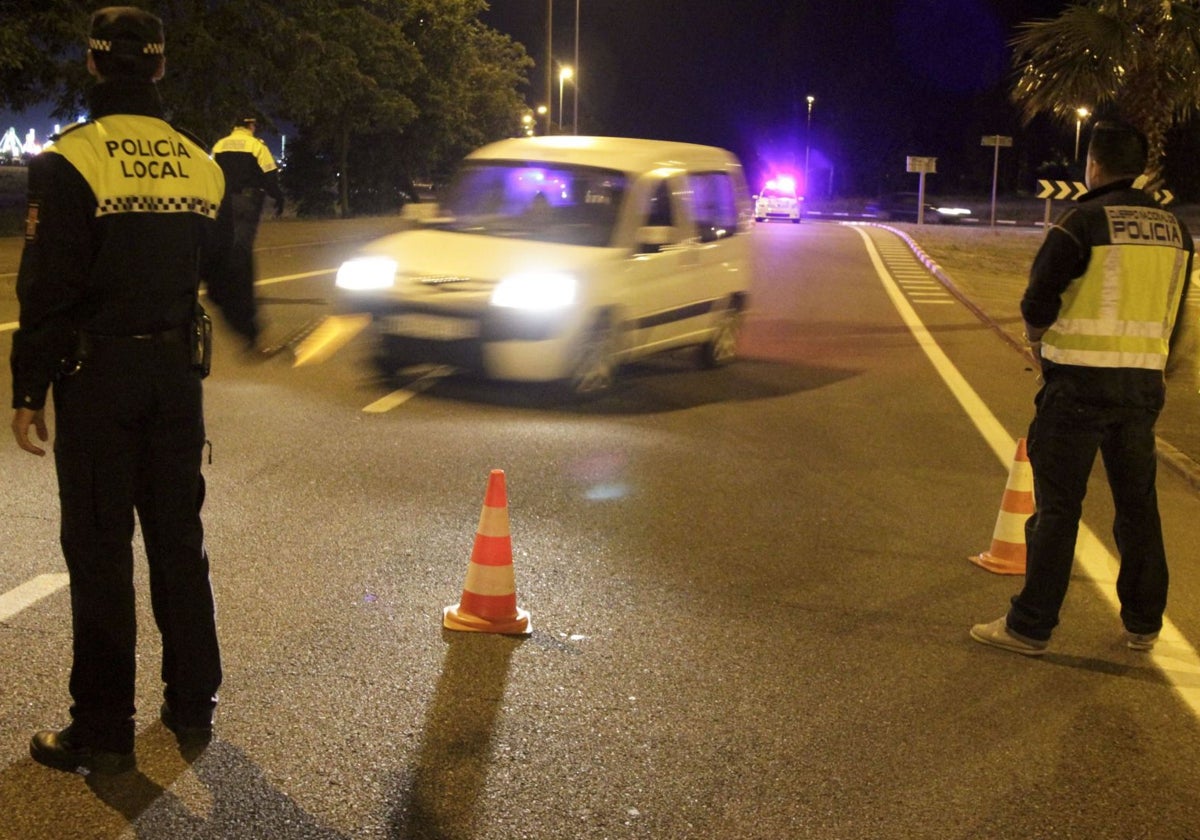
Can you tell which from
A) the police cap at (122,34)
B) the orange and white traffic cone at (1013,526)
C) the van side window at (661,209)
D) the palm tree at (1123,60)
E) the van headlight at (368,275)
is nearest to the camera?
the police cap at (122,34)

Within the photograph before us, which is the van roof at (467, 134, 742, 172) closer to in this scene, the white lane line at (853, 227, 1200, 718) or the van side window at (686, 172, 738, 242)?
the van side window at (686, 172, 738, 242)

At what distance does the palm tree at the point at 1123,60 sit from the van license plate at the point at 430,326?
10971 millimetres

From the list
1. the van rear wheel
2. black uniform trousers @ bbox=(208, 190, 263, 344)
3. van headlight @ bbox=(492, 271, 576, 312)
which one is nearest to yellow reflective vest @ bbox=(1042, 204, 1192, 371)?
black uniform trousers @ bbox=(208, 190, 263, 344)

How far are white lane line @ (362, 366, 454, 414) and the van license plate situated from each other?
1.21 feet

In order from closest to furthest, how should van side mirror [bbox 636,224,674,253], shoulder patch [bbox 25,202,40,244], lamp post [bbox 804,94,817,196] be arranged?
shoulder patch [bbox 25,202,40,244] < van side mirror [bbox 636,224,674,253] < lamp post [bbox 804,94,817,196]

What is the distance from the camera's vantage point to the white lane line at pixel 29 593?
5.24 m

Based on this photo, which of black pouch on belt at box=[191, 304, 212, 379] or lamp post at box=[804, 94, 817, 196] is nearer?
black pouch on belt at box=[191, 304, 212, 379]

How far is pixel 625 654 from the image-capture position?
16.5ft

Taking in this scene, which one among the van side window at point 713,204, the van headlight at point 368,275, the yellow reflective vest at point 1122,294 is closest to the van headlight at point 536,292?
the van headlight at point 368,275

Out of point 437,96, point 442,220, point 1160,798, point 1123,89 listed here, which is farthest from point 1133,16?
point 437,96

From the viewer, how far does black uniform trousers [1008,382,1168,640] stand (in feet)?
16.7

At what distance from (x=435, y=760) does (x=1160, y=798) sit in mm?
2092

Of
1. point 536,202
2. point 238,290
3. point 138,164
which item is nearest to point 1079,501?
point 238,290

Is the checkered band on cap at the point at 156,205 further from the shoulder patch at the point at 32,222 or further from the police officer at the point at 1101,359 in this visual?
the police officer at the point at 1101,359
